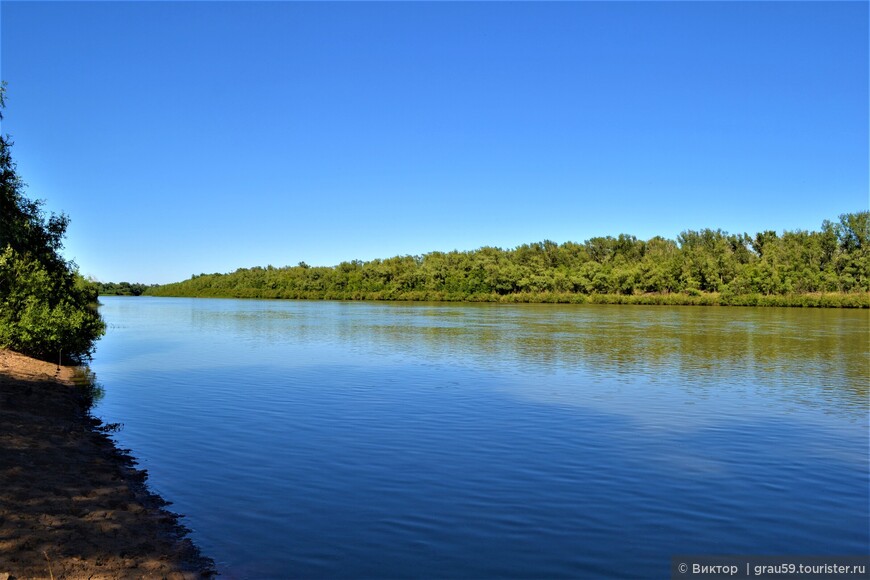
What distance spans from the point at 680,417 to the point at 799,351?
74.3 feet

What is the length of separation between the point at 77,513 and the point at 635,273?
121848 millimetres

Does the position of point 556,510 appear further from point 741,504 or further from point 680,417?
point 680,417

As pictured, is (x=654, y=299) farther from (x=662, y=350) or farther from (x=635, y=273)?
(x=662, y=350)

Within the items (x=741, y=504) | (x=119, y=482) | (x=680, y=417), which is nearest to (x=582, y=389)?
(x=680, y=417)

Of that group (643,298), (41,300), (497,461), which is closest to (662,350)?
(497,461)

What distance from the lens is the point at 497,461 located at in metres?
13.1

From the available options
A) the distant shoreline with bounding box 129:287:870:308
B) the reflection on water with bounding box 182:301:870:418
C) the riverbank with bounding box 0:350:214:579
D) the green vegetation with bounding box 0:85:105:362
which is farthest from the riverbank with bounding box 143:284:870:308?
the riverbank with bounding box 0:350:214:579

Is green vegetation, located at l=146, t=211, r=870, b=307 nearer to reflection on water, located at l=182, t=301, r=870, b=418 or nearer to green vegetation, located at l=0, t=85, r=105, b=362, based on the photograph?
reflection on water, located at l=182, t=301, r=870, b=418

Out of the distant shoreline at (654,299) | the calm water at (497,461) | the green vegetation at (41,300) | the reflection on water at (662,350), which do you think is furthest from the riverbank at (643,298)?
the green vegetation at (41,300)

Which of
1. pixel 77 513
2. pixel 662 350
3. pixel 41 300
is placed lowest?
pixel 77 513

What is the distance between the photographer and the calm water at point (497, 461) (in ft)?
28.8

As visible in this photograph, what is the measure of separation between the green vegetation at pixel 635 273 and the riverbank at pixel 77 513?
114 m

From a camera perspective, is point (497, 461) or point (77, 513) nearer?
point (77, 513)

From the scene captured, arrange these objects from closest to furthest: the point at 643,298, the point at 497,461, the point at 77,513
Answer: the point at 77,513
the point at 497,461
the point at 643,298
